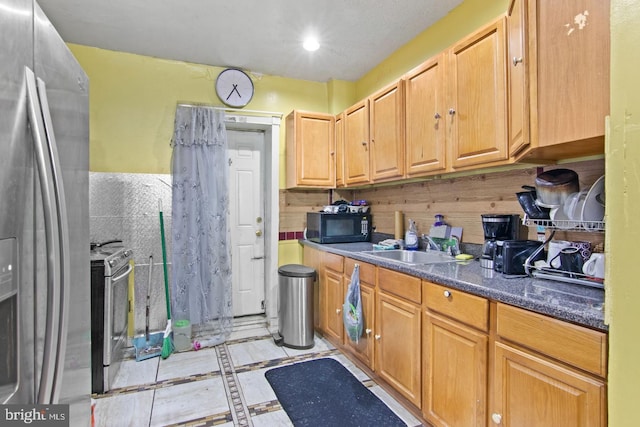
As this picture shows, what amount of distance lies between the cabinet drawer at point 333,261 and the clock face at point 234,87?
1721 millimetres

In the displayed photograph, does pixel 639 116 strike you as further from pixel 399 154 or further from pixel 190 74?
pixel 190 74

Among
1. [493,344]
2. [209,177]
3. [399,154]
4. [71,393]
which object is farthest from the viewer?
[209,177]

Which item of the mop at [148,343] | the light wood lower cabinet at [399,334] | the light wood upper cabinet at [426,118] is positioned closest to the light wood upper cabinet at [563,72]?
the light wood upper cabinet at [426,118]

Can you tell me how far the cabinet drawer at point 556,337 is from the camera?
3.37 ft

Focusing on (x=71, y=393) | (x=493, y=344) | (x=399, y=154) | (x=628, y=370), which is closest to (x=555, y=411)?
(x=493, y=344)

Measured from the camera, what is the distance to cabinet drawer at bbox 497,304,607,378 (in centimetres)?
103

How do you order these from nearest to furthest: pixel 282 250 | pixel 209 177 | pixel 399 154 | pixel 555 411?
1. pixel 555 411
2. pixel 399 154
3. pixel 209 177
4. pixel 282 250

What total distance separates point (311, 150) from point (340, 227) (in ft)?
2.68

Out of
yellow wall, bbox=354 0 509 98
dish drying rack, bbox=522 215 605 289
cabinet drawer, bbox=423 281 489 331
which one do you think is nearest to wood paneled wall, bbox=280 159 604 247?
dish drying rack, bbox=522 215 605 289

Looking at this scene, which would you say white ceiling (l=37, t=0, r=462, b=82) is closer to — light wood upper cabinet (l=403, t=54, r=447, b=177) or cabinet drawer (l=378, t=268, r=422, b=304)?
light wood upper cabinet (l=403, t=54, r=447, b=177)

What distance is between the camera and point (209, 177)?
3014 millimetres

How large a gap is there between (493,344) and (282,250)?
2.38 m

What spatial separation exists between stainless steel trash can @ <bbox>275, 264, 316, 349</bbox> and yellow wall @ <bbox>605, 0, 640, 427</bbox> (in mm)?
2508

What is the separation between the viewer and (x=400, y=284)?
1.97 metres
